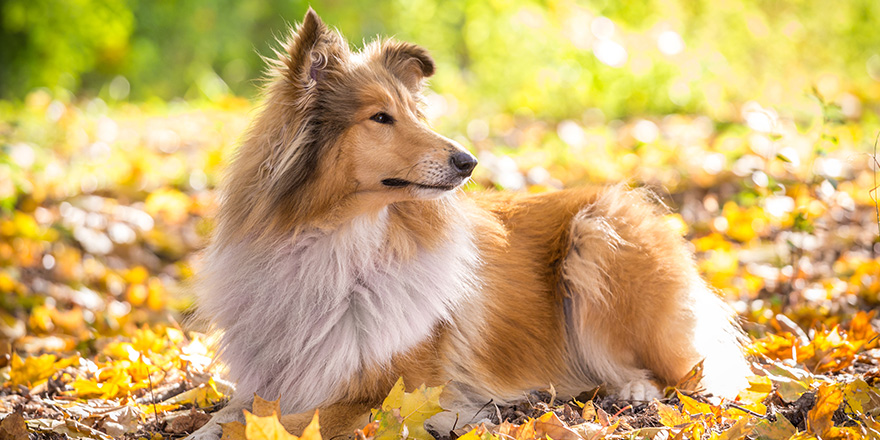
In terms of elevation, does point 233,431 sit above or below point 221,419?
above

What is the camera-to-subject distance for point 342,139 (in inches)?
110

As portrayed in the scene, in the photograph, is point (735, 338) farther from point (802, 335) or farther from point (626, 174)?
point (626, 174)

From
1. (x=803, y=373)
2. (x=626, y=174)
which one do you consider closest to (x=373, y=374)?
(x=803, y=373)

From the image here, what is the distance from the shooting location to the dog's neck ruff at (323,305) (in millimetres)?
2766

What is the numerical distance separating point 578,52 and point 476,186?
6.40 m

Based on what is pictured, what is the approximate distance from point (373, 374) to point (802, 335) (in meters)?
2.26

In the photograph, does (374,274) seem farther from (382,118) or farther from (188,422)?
(188,422)

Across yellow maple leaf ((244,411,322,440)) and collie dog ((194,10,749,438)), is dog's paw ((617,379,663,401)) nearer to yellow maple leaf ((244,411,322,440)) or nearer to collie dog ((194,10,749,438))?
collie dog ((194,10,749,438))

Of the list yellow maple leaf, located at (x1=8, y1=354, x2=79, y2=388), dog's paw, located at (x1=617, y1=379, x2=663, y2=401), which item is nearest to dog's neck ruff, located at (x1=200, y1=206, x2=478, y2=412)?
dog's paw, located at (x1=617, y1=379, x2=663, y2=401)

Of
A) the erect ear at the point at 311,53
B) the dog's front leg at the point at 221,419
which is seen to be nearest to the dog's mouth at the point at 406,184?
the erect ear at the point at 311,53

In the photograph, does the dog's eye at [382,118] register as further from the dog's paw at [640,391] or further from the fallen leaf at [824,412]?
the fallen leaf at [824,412]

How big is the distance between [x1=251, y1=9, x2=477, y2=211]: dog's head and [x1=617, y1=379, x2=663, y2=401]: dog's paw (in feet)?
4.11

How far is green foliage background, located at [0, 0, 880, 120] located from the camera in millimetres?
9461

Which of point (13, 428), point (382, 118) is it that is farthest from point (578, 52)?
point (13, 428)
